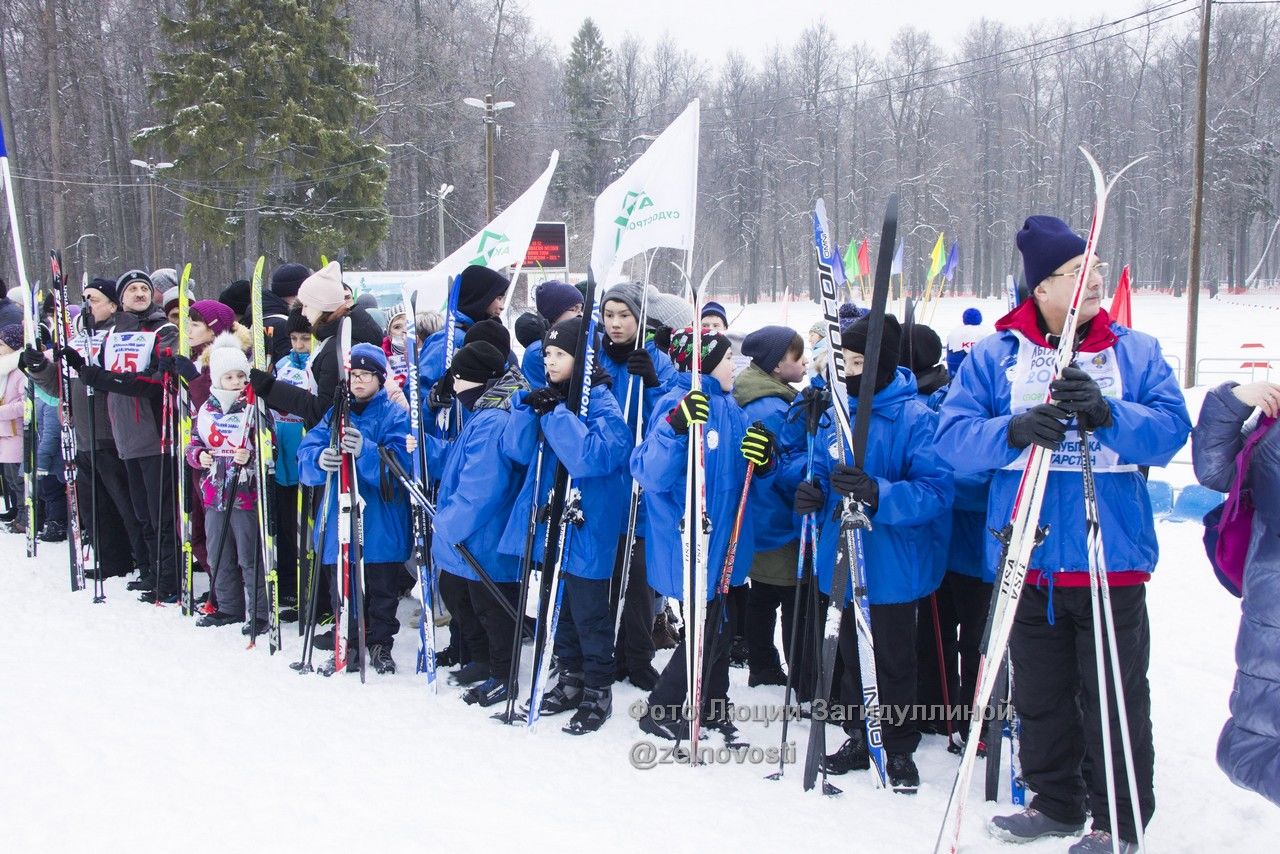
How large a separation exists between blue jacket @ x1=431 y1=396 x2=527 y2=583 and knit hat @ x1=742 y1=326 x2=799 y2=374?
1119 millimetres

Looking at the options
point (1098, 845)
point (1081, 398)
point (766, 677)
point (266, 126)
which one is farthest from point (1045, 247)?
point (266, 126)

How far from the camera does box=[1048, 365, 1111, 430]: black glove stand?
252cm

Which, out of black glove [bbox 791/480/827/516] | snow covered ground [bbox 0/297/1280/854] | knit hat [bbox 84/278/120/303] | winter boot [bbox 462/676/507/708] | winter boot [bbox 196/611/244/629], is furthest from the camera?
knit hat [bbox 84/278/120/303]

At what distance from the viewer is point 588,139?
4697 cm

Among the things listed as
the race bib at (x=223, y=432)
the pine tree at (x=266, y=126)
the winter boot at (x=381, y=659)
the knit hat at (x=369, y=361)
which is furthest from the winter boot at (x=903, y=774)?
the pine tree at (x=266, y=126)

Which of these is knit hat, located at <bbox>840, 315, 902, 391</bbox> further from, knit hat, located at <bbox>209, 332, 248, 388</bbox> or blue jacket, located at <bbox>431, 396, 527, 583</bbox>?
knit hat, located at <bbox>209, 332, 248, 388</bbox>

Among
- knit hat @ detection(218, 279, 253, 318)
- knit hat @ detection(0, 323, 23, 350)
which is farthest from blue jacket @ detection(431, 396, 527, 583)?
knit hat @ detection(0, 323, 23, 350)

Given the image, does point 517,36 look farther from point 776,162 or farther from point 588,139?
point 776,162

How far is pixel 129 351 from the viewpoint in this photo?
601 cm

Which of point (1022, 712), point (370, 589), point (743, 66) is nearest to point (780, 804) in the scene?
point (1022, 712)

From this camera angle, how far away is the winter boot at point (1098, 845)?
2771 mm

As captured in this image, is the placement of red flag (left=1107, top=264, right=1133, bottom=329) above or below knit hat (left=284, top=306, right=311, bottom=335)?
above

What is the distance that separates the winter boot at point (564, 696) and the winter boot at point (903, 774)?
4.66ft

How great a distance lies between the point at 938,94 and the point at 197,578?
52.1 meters
